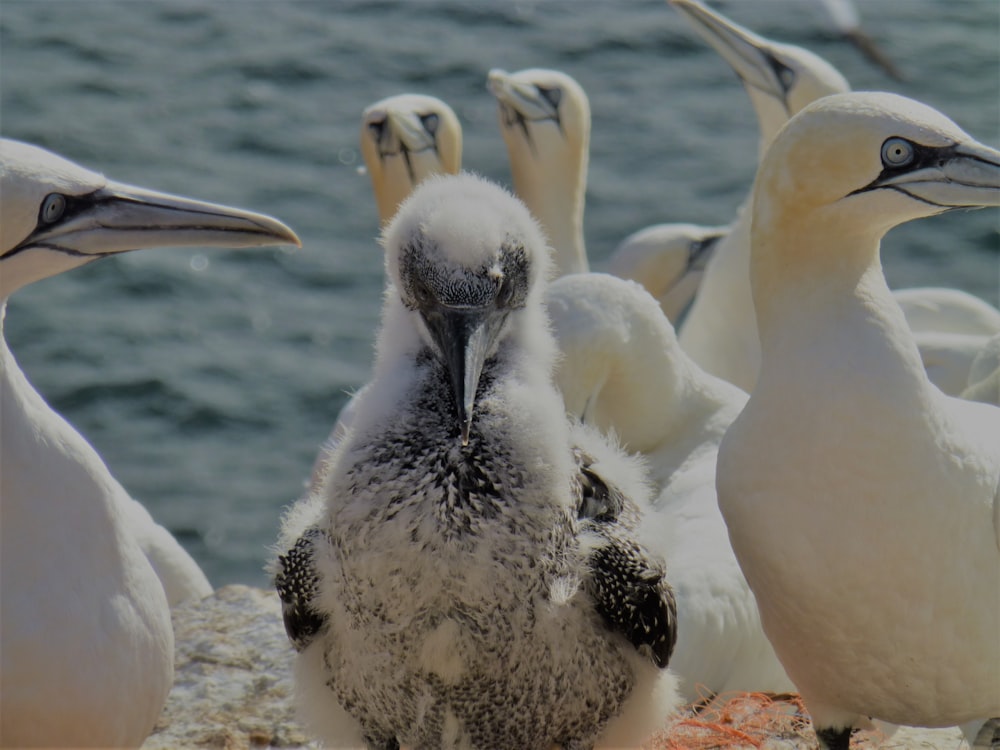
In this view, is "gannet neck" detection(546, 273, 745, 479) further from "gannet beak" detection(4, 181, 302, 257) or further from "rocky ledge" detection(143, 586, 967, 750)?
A: "gannet beak" detection(4, 181, 302, 257)

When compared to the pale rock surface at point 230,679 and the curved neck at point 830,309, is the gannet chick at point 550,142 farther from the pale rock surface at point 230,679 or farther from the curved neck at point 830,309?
the curved neck at point 830,309

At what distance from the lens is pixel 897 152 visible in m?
3.52

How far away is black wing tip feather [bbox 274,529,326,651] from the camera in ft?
12.1

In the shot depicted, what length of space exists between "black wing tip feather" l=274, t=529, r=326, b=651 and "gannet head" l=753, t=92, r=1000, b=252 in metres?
1.32

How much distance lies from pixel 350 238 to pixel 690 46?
365 cm

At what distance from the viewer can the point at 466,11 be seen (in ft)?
46.4

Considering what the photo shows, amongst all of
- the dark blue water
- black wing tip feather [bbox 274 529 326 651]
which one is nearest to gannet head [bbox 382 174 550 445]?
black wing tip feather [bbox 274 529 326 651]

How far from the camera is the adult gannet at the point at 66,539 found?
11.4 feet

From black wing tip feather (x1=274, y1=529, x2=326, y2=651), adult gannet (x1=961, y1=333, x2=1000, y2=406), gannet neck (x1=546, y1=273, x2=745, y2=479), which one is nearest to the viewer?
black wing tip feather (x1=274, y1=529, x2=326, y2=651)

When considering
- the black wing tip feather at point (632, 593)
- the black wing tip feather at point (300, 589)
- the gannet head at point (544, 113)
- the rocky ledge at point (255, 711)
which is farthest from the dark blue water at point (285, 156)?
the black wing tip feather at point (632, 593)

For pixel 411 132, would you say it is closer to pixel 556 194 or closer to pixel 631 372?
pixel 556 194

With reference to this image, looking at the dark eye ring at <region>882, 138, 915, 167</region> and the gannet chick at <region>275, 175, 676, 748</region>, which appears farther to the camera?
the dark eye ring at <region>882, 138, 915, 167</region>

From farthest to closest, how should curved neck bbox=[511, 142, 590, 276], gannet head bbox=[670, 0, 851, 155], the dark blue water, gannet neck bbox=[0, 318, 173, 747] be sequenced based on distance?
the dark blue water → curved neck bbox=[511, 142, 590, 276] → gannet head bbox=[670, 0, 851, 155] → gannet neck bbox=[0, 318, 173, 747]

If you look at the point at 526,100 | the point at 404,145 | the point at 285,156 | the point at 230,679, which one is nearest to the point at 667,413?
the point at 230,679
